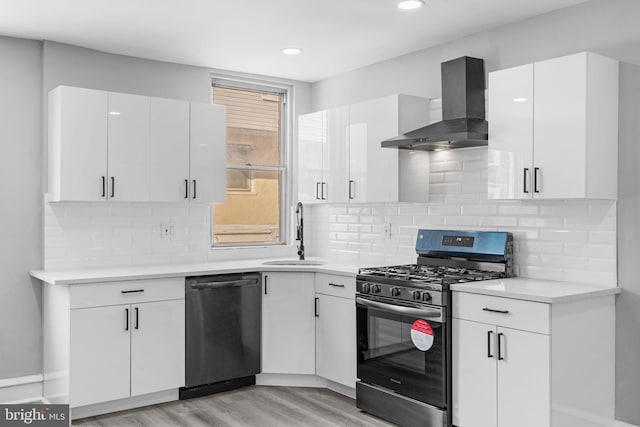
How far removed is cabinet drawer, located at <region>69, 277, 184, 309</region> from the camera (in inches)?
149

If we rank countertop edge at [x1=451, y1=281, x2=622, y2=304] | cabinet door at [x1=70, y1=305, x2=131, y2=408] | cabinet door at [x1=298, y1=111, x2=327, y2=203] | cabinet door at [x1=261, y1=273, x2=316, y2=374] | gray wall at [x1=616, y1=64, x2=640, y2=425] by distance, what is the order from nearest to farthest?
1. countertop edge at [x1=451, y1=281, x2=622, y2=304]
2. gray wall at [x1=616, y1=64, x2=640, y2=425]
3. cabinet door at [x1=70, y1=305, x2=131, y2=408]
4. cabinet door at [x1=261, y1=273, x2=316, y2=374]
5. cabinet door at [x1=298, y1=111, x2=327, y2=203]

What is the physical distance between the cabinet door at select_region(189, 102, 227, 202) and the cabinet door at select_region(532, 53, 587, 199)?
243cm

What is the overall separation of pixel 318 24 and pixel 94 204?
211 centimetres

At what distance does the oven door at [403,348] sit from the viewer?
3.45 m

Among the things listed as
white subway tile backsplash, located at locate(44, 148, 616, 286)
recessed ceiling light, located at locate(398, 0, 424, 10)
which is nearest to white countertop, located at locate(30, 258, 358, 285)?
white subway tile backsplash, located at locate(44, 148, 616, 286)

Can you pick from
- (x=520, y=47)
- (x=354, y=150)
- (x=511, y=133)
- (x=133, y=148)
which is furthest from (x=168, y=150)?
(x=520, y=47)

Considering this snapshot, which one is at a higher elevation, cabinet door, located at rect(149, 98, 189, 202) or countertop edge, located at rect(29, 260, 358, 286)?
cabinet door, located at rect(149, 98, 189, 202)

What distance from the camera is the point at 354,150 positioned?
455cm

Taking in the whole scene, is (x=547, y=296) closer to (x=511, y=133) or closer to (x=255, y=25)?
(x=511, y=133)

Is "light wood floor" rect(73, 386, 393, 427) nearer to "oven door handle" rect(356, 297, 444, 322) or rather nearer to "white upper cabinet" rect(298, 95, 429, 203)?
"oven door handle" rect(356, 297, 444, 322)

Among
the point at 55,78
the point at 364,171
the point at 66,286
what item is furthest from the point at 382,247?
the point at 55,78

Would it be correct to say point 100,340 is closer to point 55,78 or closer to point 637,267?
point 55,78

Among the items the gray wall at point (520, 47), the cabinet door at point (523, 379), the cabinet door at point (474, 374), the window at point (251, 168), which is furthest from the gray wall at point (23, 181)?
the cabinet door at point (523, 379)

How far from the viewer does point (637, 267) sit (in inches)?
128
